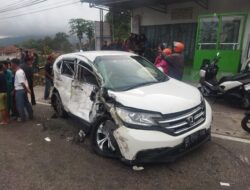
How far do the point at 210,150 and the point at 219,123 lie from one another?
1744 millimetres

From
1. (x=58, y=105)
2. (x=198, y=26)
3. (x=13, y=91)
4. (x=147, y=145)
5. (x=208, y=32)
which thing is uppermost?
(x=198, y=26)

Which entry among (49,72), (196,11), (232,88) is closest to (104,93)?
(232,88)

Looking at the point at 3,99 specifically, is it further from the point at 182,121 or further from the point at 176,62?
the point at 182,121

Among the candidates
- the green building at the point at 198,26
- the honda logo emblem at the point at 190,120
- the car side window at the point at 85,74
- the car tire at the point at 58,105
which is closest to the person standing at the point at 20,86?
the car tire at the point at 58,105

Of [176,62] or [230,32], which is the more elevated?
[230,32]

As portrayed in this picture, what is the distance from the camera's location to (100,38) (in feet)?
54.0

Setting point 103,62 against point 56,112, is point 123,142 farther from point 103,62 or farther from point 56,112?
point 56,112

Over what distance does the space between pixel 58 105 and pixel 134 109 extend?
367 centimetres

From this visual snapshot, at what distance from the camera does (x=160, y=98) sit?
3.96 m

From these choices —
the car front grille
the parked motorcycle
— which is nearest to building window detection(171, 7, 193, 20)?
the parked motorcycle

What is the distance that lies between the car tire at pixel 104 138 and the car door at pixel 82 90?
1.64 ft

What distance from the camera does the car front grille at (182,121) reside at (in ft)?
12.1

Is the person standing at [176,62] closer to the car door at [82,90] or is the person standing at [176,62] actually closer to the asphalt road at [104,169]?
the asphalt road at [104,169]

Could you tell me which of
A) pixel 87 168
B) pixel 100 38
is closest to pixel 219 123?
pixel 87 168
